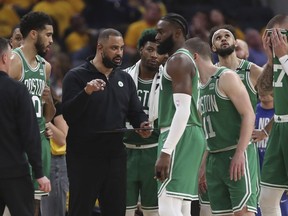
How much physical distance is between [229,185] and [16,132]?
2.18m

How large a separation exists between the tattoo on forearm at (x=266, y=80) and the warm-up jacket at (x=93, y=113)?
1.38 meters

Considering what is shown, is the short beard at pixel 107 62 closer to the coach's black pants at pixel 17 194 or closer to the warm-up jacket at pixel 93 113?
the warm-up jacket at pixel 93 113

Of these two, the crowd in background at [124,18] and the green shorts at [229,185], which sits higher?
the crowd in background at [124,18]

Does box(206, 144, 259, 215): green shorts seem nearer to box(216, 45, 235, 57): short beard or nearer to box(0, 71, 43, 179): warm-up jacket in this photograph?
box(216, 45, 235, 57): short beard

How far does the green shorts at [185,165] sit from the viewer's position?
27.3 feet

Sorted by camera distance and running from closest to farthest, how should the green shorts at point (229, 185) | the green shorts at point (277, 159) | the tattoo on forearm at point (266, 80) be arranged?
1. the green shorts at point (229, 185)
2. the green shorts at point (277, 159)
3. the tattoo on forearm at point (266, 80)

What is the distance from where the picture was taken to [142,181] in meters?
9.94

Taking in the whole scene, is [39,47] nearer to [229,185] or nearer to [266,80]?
[266,80]

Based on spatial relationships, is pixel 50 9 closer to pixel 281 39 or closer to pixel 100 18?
pixel 100 18

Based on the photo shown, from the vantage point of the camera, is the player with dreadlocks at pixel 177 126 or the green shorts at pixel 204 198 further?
the green shorts at pixel 204 198

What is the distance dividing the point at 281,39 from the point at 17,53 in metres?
2.75

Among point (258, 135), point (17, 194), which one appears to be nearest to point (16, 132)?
point (17, 194)

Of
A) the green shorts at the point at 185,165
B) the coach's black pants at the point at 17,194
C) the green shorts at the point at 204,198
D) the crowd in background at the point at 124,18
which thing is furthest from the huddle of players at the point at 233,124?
the crowd in background at the point at 124,18

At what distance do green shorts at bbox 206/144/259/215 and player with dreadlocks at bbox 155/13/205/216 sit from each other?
1.77 ft
